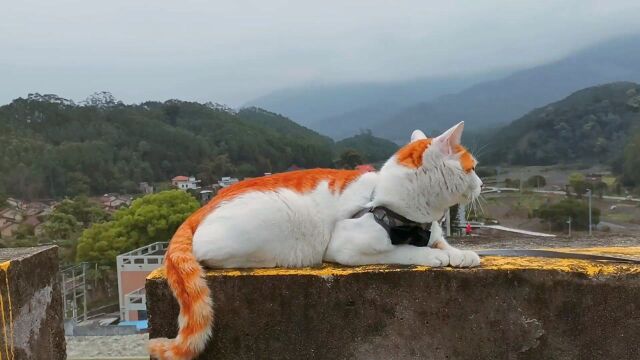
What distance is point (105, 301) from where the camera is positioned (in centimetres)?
3603

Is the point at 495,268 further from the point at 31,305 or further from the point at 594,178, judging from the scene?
the point at 594,178

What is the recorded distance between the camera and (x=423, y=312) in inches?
80.4

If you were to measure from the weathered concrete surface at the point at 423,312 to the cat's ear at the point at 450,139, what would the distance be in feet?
1.65

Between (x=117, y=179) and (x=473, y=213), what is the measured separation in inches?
1968

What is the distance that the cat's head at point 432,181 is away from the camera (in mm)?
2250

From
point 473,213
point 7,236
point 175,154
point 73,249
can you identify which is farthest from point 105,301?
point 473,213

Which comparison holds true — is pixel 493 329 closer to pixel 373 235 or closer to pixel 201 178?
pixel 373 235

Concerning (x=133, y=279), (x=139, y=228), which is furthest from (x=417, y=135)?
(x=139, y=228)

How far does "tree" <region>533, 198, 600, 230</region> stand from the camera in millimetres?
21163

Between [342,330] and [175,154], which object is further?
[175,154]

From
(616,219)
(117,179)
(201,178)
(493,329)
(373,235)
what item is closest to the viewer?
(493,329)

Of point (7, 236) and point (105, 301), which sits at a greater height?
point (7, 236)

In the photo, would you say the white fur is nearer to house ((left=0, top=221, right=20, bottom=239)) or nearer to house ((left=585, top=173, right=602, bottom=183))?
house ((left=585, top=173, right=602, bottom=183))

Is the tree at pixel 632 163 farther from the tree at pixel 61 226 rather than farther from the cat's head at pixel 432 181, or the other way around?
the tree at pixel 61 226
